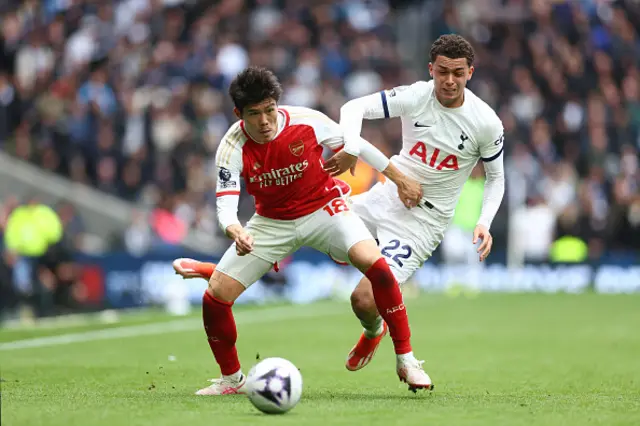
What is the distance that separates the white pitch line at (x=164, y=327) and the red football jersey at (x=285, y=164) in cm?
579

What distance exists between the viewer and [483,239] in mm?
8734

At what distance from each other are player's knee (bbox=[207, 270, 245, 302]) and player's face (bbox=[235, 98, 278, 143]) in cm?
106

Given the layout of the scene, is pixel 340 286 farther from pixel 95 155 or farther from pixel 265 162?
pixel 265 162

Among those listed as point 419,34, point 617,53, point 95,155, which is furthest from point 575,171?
point 95,155

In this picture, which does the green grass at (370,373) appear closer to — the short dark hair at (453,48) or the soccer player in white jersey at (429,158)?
the soccer player in white jersey at (429,158)

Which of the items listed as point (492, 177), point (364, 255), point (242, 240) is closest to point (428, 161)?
point (492, 177)

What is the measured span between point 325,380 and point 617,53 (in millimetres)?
18440

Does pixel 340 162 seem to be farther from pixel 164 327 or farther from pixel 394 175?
pixel 164 327

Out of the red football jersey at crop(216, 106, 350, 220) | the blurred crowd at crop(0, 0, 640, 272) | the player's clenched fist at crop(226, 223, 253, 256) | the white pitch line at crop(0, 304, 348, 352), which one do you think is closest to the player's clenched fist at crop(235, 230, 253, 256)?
the player's clenched fist at crop(226, 223, 253, 256)

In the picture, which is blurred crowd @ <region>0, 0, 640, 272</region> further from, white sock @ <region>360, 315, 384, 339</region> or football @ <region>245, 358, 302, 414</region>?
football @ <region>245, 358, 302, 414</region>

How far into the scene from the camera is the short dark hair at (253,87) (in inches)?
314

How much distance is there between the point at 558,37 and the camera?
2692 centimetres

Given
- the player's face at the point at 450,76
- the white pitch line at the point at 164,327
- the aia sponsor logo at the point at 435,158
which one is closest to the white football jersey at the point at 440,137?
the aia sponsor logo at the point at 435,158

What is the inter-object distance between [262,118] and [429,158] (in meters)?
1.73
